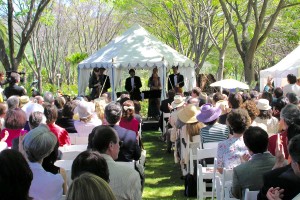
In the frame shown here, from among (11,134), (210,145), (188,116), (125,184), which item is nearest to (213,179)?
(210,145)

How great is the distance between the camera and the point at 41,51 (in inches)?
1575

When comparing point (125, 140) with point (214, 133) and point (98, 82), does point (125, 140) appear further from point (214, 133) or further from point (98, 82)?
point (98, 82)

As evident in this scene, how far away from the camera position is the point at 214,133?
805 centimetres

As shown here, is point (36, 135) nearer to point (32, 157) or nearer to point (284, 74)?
point (32, 157)

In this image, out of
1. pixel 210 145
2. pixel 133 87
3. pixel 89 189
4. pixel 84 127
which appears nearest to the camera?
pixel 89 189

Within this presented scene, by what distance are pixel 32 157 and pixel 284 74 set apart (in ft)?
46.6

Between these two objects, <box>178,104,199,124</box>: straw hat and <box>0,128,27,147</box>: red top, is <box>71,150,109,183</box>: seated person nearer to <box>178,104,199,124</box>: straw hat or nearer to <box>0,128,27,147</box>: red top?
<box>0,128,27,147</box>: red top

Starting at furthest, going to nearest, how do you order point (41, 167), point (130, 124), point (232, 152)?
point (130, 124) → point (232, 152) → point (41, 167)

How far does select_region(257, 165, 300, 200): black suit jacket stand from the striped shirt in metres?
3.87

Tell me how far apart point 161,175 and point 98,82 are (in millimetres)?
10230

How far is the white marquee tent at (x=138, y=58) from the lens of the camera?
18.8 meters

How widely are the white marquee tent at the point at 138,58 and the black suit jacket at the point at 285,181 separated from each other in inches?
575

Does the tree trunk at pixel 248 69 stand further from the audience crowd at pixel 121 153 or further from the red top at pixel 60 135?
the red top at pixel 60 135

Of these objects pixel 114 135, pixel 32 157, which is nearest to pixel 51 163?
pixel 32 157
